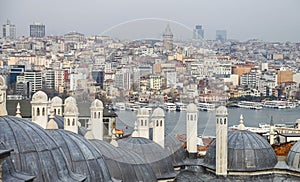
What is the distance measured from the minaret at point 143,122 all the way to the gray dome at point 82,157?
2.10 m

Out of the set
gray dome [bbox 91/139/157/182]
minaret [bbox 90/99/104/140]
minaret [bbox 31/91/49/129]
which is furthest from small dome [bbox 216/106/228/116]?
minaret [bbox 31/91/49/129]

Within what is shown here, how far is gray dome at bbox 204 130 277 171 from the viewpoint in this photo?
7.43 meters

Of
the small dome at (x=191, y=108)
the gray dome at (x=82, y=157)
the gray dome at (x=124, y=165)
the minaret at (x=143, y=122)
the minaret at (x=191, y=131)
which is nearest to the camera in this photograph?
the gray dome at (x=82, y=157)

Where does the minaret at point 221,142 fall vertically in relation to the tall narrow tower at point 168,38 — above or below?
below

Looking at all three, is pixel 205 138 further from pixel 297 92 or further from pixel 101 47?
pixel 297 92

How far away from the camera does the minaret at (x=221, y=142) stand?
24.2ft

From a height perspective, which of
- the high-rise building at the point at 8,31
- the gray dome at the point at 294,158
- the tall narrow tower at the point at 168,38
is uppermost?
the high-rise building at the point at 8,31

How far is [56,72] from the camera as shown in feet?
A: 118

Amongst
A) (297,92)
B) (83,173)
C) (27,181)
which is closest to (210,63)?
(83,173)

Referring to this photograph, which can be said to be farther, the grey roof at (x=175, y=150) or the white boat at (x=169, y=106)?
the grey roof at (x=175, y=150)

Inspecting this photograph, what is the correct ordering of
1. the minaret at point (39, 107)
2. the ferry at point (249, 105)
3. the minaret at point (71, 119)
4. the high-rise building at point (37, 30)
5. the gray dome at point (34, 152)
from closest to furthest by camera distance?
the gray dome at point (34, 152), the minaret at point (71, 119), the minaret at point (39, 107), the ferry at point (249, 105), the high-rise building at point (37, 30)

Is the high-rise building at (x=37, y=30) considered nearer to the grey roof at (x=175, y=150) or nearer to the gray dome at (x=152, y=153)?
the grey roof at (x=175, y=150)

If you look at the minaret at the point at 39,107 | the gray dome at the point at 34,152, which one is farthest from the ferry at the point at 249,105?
the gray dome at the point at 34,152

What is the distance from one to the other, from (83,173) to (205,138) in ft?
23.9
